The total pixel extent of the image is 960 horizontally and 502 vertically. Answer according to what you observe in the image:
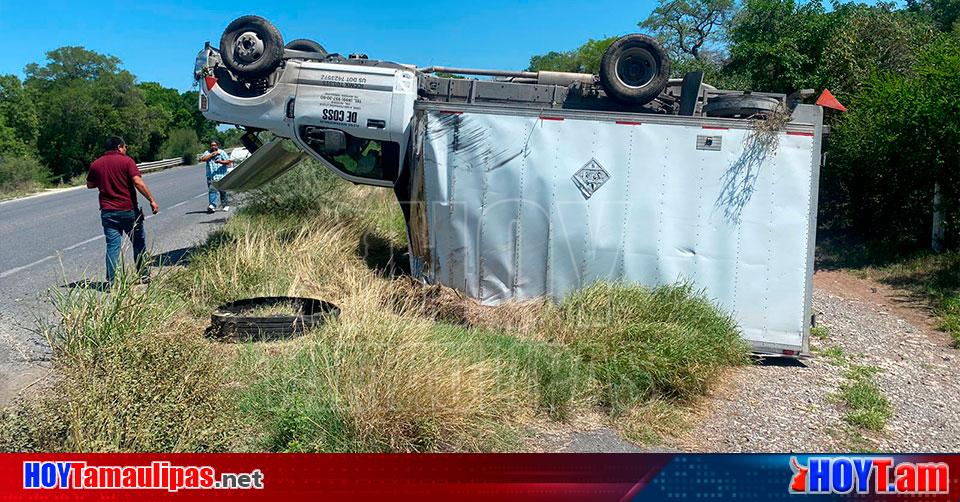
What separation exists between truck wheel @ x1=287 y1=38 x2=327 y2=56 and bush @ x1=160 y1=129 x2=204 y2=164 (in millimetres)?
45934

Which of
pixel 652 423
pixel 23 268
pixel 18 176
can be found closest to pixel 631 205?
pixel 652 423

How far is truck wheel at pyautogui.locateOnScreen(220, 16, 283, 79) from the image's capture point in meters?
8.37

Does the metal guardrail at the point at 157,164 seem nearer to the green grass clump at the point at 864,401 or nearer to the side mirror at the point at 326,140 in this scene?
the side mirror at the point at 326,140

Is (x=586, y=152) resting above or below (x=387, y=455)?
above

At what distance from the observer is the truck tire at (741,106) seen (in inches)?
288

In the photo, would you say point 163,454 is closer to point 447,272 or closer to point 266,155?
point 447,272

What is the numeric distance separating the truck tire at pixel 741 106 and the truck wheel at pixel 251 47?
486 centimetres

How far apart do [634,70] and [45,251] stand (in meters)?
9.06

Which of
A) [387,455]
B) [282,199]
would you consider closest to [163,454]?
[387,455]

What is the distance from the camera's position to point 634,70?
8.26 m

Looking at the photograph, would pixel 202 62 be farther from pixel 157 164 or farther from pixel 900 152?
pixel 157 164

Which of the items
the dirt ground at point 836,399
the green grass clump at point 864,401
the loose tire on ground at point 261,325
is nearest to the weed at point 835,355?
the dirt ground at point 836,399

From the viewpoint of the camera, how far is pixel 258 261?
7.95 metres

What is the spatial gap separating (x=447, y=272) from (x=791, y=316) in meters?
3.32
